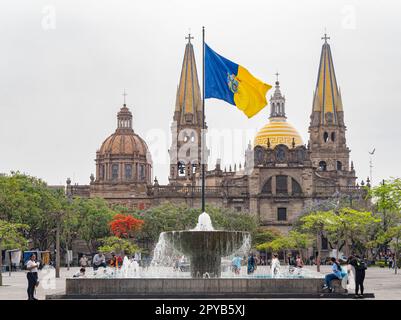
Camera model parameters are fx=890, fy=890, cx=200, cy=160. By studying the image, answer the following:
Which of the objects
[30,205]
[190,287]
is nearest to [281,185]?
[30,205]

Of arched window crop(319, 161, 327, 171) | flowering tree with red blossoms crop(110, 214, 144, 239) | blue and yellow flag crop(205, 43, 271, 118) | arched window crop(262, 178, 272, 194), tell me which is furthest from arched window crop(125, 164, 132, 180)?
blue and yellow flag crop(205, 43, 271, 118)

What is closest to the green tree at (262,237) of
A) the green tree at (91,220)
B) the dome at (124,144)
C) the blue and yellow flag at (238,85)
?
the green tree at (91,220)

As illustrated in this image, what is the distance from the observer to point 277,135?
116 meters

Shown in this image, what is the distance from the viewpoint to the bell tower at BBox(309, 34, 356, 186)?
382 feet

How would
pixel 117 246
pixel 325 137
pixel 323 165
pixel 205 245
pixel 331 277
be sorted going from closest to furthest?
1. pixel 331 277
2. pixel 205 245
3. pixel 117 246
4. pixel 325 137
5. pixel 323 165

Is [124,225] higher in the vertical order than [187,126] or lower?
lower

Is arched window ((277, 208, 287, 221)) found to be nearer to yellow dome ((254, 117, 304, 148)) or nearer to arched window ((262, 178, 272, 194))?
arched window ((262, 178, 272, 194))

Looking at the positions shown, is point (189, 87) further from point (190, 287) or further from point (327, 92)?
point (190, 287)

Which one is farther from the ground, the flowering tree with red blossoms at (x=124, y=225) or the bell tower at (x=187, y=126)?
the bell tower at (x=187, y=126)

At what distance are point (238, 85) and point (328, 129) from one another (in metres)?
88.0

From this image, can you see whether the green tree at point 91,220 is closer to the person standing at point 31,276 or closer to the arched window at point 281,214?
the arched window at point 281,214

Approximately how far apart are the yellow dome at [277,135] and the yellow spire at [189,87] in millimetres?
8877

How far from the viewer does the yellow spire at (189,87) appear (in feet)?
382

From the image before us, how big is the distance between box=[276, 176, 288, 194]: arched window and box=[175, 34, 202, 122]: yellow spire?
1448 cm
